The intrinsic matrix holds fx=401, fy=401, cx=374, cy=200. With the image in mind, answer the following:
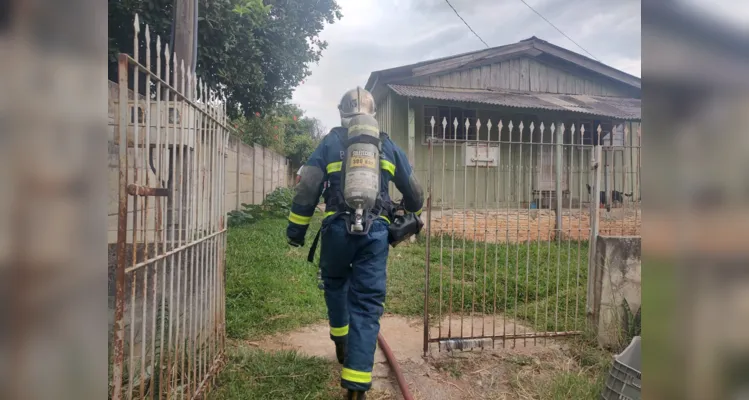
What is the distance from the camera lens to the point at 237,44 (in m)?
6.02

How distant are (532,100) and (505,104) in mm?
1084

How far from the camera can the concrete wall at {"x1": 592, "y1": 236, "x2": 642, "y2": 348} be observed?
124 inches

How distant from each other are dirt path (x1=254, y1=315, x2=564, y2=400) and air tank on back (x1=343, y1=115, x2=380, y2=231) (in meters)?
1.15

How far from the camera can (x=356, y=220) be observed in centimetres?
238

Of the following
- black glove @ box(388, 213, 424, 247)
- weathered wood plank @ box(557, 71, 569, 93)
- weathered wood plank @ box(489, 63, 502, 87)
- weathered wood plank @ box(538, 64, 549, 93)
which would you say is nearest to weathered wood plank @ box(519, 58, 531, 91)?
weathered wood plank @ box(538, 64, 549, 93)

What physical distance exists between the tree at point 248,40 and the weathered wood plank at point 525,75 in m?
4.49

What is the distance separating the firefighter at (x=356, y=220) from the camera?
233cm

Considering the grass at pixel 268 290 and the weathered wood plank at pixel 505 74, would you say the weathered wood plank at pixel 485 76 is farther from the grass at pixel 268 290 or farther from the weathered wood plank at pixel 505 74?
the grass at pixel 268 290

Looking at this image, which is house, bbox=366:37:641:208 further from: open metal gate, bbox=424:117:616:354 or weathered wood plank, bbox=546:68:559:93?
open metal gate, bbox=424:117:616:354

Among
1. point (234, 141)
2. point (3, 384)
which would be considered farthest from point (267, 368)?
point (234, 141)

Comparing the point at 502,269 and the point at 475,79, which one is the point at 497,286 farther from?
the point at 475,79

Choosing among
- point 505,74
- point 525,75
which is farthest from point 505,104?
point 525,75

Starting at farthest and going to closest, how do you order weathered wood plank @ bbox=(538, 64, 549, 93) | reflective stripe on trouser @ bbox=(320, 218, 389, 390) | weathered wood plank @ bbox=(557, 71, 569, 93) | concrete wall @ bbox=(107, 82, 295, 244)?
weathered wood plank @ bbox=(557, 71, 569, 93), weathered wood plank @ bbox=(538, 64, 549, 93), reflective stripe on trouser @ bbox=(320, 218, 389, 390), concrete wall @ bbox=(107, 82, 295, 244)

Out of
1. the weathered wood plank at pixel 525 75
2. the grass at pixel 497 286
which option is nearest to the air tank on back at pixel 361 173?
the grass at pixel 497 286
